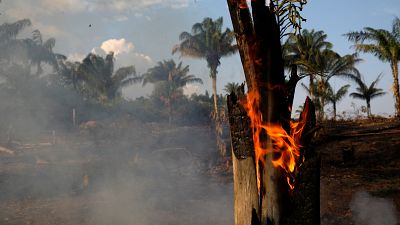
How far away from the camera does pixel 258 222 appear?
9.55 ft

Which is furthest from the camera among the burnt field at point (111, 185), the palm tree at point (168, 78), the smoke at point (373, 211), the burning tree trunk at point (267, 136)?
the palm tree at point (168, 78)

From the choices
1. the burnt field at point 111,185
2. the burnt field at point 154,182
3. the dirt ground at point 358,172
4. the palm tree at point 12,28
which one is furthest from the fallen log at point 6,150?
the dirt ground at point 358,172

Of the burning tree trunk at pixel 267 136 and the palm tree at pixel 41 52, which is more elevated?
the palm tree at pixel 41 52

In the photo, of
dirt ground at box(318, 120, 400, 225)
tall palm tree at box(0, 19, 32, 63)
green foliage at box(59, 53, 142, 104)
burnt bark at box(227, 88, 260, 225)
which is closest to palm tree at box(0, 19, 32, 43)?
tall palm tree at box(0, 19, 32, 63)

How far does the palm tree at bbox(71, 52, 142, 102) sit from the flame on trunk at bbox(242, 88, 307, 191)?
128 feet

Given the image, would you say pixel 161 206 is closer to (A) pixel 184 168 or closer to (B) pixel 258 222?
(A) pixel 184 168

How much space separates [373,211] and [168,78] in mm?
40742

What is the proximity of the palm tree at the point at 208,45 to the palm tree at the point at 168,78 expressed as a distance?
816 centimetres

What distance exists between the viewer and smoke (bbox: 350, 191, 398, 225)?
7770 mm

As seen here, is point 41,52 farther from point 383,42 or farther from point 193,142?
point 383,42

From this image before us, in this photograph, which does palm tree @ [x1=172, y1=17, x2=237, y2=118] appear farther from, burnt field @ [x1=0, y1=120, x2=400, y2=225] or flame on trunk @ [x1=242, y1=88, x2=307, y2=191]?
flame on trunk @ [x1=242, y1=88, x2=307, y2=191]

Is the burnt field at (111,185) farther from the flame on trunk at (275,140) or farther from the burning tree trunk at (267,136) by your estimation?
the flame on trunk at (275,140)

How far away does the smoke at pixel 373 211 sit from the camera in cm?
777

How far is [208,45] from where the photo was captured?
119 ft
